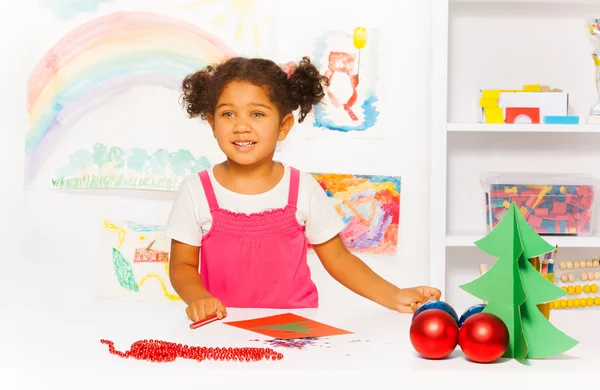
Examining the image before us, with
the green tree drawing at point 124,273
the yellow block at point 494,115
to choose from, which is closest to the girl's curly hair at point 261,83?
the yellow block at point 494,115

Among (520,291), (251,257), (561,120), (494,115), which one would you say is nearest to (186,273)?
(251,257)

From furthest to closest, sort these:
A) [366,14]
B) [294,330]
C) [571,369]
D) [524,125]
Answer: [366,14], [524,125], [294,330], [571,369]

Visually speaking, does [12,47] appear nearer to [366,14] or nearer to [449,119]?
[366,14]

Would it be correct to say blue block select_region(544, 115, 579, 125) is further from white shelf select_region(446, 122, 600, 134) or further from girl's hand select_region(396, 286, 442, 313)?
girl's hand select_region(396, 286, 442, 313)

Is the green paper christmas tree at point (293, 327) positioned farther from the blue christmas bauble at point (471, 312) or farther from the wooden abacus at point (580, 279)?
the wooden abacus at point (580, 279)

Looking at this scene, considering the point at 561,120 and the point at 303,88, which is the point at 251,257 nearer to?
the point at 303,88

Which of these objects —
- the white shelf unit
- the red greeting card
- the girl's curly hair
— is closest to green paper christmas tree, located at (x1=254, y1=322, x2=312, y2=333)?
the red greeting card

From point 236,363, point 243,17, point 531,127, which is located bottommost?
point 236,363

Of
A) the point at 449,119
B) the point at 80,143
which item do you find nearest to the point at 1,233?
the point at 80,143

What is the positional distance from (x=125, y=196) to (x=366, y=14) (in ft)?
3.45

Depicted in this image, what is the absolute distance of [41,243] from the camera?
2770 millimetres

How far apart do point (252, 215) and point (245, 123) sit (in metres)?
0.20

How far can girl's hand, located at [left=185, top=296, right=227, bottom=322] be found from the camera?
117 cm

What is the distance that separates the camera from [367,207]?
273 centimetres
